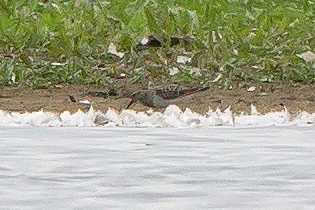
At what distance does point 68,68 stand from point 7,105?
0.55m

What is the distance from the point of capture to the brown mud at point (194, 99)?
1867mm

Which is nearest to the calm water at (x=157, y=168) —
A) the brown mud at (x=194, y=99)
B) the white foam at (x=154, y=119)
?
the white foam at (x=154, y=119)

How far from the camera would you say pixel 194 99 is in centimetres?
196

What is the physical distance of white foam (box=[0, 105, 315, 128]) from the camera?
5.07 ft

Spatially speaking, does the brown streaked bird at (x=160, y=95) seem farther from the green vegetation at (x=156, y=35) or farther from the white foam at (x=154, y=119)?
the white foam at (x=154, y=119)

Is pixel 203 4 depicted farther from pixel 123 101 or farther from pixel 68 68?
pixel 123 101

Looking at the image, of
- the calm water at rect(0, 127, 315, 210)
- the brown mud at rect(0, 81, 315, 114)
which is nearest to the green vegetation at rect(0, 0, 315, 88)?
the brown mud at rect(0, 81, 315, 114)

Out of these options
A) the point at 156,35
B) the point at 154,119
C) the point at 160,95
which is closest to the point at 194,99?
the point at 160,95

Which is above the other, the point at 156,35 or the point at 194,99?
the point at 156,35

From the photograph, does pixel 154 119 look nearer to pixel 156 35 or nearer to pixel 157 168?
pixel 157 168

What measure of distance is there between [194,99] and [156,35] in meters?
0.76

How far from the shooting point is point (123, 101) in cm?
199

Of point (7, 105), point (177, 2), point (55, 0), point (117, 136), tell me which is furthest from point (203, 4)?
point (117, 136)

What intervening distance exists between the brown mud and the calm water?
1.48ft
